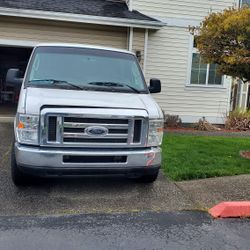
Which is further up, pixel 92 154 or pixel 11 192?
pixel 92 154

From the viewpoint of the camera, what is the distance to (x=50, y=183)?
5797 mm

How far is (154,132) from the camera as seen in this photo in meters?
5.26

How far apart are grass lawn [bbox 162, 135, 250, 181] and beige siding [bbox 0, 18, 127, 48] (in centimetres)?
391

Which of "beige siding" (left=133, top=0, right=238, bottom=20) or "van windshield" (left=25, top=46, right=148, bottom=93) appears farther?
"beige siding" (left=133, top=0, right=238, bottom=20)

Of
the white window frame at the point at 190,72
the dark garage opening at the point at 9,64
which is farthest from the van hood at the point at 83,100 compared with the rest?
the dark garage opening at the point at 9,64

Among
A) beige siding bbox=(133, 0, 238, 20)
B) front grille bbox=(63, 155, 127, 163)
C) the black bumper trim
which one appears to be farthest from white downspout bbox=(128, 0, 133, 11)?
front grille bbox=(63, 155, 127, 163)

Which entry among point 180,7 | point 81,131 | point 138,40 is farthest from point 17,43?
point 81,131

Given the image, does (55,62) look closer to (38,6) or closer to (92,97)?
(92,97)

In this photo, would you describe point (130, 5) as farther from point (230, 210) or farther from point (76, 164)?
point (230, 210)

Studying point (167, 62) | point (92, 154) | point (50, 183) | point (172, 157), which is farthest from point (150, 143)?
point (167, 62)

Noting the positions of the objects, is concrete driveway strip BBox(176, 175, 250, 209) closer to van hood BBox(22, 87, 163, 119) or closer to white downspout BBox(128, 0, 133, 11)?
van hood BBox(22, 87, 163, 119)

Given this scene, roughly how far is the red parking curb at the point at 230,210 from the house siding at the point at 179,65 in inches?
328

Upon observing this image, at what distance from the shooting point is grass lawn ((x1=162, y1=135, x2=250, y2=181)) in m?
6.67

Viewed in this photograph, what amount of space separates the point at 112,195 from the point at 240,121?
901 centimetres
